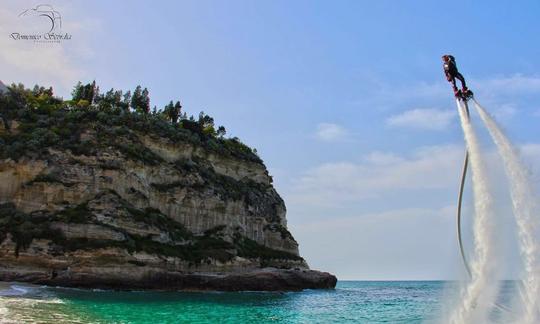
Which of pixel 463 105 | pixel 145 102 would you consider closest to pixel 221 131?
pixel 145 102

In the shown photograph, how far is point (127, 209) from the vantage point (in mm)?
55469

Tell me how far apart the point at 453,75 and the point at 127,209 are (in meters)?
48.1

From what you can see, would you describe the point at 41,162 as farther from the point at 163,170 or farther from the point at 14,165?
the point at 163,170

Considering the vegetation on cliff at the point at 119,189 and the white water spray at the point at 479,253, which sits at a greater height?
the vegetation on cliff at the point at 119,189

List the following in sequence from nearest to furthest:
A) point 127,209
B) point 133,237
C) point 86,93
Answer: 1. point 133,237
2. point 127,209
3. point 86,93

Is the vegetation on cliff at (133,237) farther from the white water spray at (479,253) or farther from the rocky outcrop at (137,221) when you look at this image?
the white water spray at (479,253)

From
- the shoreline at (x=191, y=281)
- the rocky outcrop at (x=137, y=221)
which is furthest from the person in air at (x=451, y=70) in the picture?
the rocky outcrop at (x=137, y=221)

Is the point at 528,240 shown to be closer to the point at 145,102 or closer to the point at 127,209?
the point at 127,209

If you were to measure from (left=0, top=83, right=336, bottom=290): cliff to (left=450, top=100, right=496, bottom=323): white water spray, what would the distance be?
40522mm

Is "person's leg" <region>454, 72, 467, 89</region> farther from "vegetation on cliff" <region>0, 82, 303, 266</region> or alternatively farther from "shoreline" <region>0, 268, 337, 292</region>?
"vegetation on cliff" <region>0, 82, 303, 266</region>

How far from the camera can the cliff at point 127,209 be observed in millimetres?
47375

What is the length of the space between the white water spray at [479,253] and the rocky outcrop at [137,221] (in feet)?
133

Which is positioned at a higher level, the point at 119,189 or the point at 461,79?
the point at 119,189

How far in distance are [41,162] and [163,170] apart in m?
15.6
